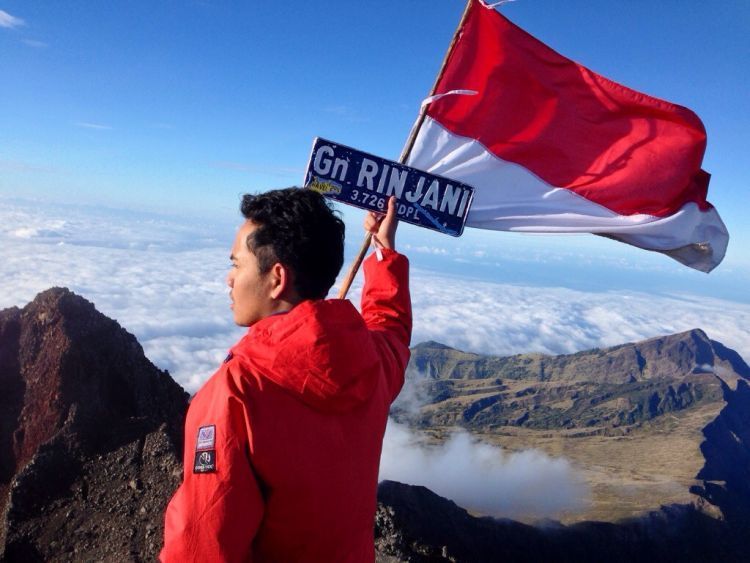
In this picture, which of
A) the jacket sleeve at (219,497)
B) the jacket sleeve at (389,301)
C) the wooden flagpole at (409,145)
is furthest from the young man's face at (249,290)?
the wooden flagpole at (409,145)

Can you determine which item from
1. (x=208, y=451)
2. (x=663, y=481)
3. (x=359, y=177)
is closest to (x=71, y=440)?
(x=359, y=177)

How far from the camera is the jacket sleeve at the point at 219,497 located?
272cm

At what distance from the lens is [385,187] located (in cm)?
634

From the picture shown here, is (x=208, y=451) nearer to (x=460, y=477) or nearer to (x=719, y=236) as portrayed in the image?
(x=719, y=236)

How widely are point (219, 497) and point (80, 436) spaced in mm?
27733

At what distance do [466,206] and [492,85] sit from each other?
289 centimetres

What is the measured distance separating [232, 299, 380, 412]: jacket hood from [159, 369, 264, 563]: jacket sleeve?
0.94ft

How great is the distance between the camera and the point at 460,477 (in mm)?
169500

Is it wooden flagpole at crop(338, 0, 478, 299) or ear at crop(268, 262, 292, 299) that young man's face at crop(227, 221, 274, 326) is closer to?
ear at crop(268, 262, 292, 299)

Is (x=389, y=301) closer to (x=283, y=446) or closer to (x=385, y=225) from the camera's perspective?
(x=385, y=225)

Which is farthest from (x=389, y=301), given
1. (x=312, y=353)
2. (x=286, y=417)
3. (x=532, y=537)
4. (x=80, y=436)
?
(x=532, y=537)

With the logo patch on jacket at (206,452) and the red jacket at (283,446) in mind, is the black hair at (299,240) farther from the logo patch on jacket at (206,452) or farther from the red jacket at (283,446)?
the logo patch on jacket at (206,452)

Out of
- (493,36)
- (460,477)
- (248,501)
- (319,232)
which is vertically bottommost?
(460,477)

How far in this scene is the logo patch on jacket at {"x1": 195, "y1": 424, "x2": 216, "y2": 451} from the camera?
109 inches
